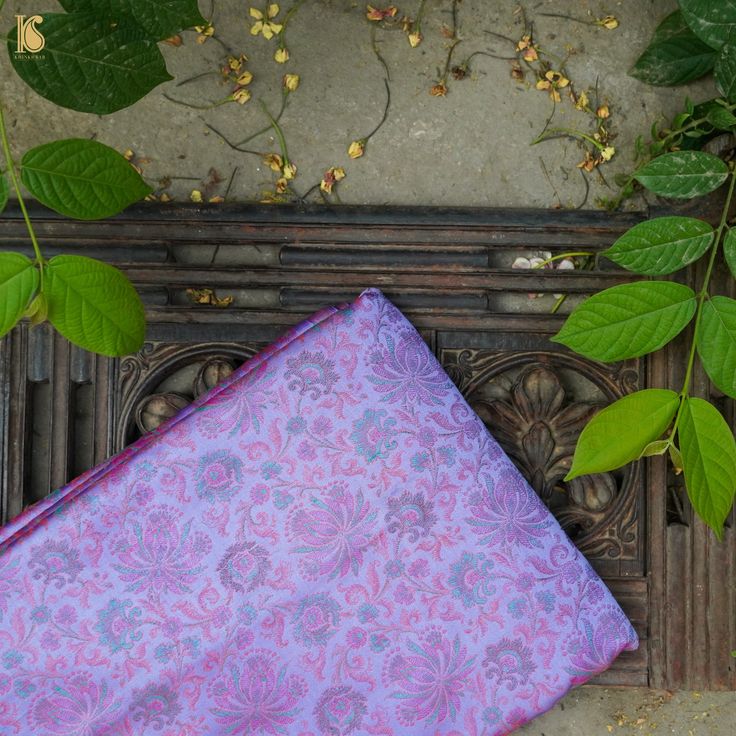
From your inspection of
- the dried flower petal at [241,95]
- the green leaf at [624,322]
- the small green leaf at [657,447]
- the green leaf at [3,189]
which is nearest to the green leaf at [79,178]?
the green leaf at [3,189]

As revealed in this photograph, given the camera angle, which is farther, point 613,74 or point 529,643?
point 613,74

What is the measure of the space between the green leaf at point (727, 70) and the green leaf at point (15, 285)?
0.83 meters

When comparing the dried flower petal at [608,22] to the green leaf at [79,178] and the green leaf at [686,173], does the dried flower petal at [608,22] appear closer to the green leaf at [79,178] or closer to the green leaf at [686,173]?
the green leaf at [686,173]

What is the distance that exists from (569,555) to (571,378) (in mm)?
270

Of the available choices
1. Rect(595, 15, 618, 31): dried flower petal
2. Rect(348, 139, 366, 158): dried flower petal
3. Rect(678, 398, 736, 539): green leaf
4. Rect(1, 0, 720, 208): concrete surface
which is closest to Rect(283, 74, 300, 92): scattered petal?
Rect(1, 0, 720, 208): concrete surface

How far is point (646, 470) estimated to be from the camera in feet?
3.20

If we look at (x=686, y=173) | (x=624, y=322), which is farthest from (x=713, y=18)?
(x=624, y=322)

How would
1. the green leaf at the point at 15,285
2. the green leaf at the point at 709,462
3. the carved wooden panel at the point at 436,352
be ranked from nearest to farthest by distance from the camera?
1. the green leaf at the point at 15,285
2. the green leaf at the point at 709,462
3. the carved wooden panel at the point at 436,352

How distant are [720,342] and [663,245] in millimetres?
137

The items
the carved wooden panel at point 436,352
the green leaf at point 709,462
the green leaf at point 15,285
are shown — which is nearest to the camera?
the green leaf at point 15,285

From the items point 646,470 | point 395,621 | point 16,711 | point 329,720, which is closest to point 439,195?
point 646,470

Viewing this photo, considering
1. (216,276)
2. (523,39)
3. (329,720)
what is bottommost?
(329,720)

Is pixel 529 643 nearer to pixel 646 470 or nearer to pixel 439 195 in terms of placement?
pixel 646 470

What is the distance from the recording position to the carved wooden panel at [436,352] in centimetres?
95
